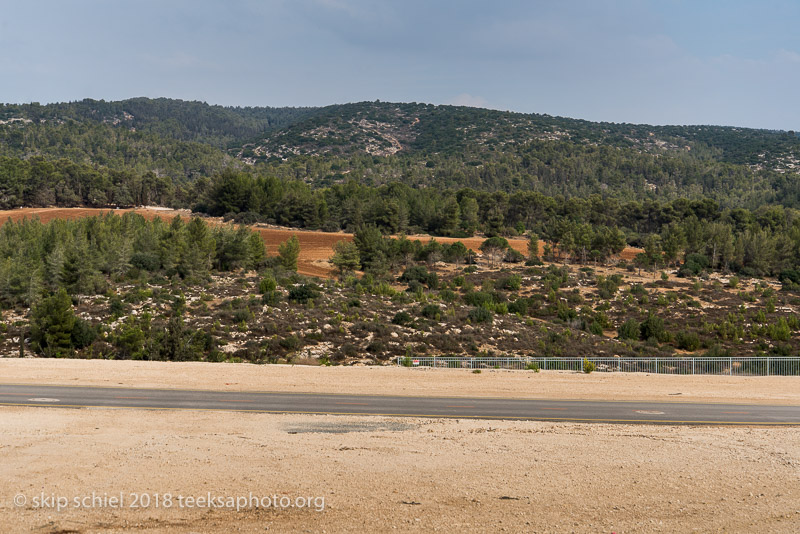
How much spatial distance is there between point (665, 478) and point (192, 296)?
1541 inches

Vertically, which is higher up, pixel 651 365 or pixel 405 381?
pixel 405 381

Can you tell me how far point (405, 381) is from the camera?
24484 mm

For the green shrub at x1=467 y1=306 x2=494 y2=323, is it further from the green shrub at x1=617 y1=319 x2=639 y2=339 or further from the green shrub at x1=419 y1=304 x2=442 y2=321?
the green shrub at x1=617 y1=319 x2=639 y2=339

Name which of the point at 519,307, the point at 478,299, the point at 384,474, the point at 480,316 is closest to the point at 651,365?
the point at 480,316

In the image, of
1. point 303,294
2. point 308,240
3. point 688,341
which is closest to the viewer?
point 688,341

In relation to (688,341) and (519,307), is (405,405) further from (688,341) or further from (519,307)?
(519,307)

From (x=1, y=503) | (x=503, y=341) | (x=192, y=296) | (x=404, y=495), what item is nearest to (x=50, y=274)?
(x=192, y=296)

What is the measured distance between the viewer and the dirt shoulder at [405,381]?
21.9m

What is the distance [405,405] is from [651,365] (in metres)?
18.2

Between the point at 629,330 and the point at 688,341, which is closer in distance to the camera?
the point at 688,341

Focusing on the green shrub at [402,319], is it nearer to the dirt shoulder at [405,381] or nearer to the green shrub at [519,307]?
the green shrub at [519,307]

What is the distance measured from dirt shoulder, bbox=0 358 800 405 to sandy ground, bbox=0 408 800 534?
19.9ft

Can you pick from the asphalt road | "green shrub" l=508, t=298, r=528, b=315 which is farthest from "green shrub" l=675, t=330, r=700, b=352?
the asphalt road

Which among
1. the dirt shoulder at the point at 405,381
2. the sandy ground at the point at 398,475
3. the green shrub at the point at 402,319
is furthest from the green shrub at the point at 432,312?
the sandy ground at the point at 398,475
